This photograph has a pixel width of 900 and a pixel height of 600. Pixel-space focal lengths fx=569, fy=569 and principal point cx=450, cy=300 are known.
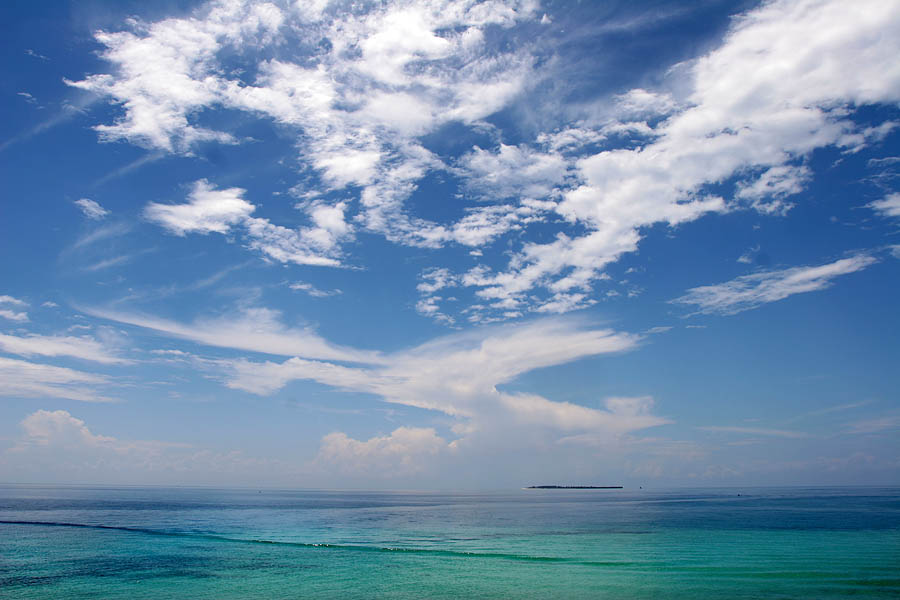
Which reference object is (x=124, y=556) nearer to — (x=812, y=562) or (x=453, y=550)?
(x=453, y=550)

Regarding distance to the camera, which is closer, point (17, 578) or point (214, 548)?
point (17, 578)

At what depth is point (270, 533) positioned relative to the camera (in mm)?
67688

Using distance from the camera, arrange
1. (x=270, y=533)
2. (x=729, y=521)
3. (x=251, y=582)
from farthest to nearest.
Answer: (x=729, y=521) → (x=270, y=533) → (x=251, y=582)

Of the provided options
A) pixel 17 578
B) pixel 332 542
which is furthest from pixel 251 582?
pixel 332 542

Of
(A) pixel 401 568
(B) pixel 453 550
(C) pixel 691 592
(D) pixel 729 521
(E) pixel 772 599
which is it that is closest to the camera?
(E) pixel 772 599

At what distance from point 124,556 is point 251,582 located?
18137mm

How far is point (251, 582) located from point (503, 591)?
52.7 ft

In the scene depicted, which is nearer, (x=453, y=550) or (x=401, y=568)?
(x=401, y=568)

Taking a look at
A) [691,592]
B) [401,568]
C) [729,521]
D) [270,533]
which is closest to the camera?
[691,592]

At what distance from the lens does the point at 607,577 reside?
37844 mm

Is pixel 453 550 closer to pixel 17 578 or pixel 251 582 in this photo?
pixel 251 582

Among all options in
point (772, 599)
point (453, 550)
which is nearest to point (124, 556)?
point (453, 550)

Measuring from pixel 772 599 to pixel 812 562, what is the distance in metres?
15.6

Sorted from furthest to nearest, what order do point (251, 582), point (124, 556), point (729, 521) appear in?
point (729, 521) → point (124, 556) → point (251, 582)
